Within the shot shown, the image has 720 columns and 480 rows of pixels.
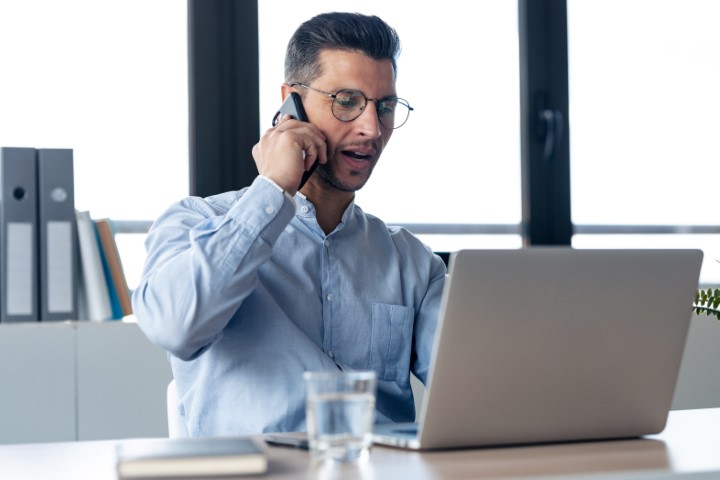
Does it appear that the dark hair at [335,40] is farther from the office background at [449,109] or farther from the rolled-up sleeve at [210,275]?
the office background at [449,109]

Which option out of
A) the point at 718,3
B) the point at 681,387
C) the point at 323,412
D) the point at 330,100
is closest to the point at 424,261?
the point at 330,100

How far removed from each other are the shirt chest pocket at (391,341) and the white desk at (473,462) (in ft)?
2.08

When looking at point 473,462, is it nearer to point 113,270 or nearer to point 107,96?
point 113,270

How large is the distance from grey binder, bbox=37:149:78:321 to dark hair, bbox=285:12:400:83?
0.64 meters

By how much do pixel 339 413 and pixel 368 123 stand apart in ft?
3.07

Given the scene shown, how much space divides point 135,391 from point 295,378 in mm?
787

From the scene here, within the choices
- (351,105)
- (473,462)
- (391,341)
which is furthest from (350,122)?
(473,462)

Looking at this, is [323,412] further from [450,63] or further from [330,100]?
[450,63]

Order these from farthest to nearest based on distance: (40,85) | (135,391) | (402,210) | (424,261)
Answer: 1. (402,210)
2. (40,85)
3. (135,391)
4. (424,261)

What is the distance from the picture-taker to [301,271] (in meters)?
1.71

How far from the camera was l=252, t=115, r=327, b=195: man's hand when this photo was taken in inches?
58.8

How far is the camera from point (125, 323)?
2.21m

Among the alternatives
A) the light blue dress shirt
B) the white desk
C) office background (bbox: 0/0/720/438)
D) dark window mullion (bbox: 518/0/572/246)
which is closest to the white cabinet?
office background (bbox: 0/0/720/438)

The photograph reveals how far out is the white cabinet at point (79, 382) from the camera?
6.93 feet
